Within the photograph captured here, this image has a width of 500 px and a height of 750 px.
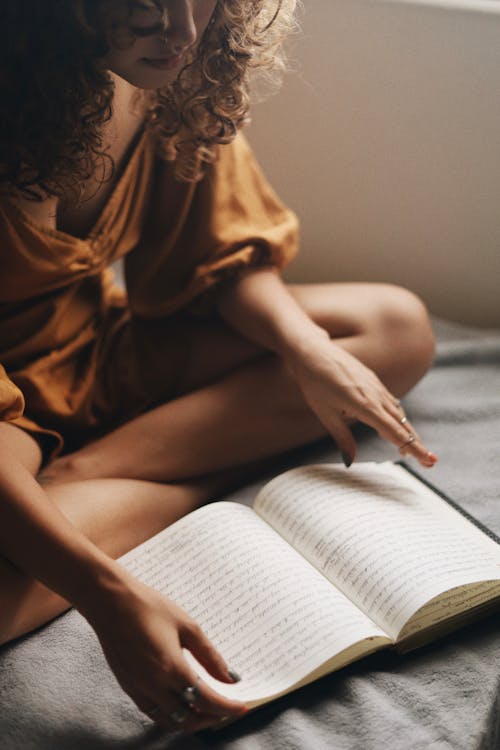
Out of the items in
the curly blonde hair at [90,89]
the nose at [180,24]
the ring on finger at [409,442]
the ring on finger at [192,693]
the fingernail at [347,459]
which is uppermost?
the nose at [180,24]

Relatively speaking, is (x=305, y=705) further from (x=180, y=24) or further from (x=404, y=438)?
(x=180, y=24)

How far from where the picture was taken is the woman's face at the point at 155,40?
633mm

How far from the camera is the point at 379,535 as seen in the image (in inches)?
28.8

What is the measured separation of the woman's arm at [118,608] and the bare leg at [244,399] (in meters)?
0.19

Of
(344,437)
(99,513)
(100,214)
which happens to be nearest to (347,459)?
(344,437)

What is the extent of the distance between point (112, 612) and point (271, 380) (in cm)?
34

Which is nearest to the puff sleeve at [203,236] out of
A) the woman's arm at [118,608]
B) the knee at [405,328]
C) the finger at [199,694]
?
the knee at [405,328]

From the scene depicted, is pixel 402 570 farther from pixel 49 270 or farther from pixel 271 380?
pixel 49 270

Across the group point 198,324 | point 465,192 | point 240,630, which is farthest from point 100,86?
point 465,192

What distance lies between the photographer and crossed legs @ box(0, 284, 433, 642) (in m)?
0.80

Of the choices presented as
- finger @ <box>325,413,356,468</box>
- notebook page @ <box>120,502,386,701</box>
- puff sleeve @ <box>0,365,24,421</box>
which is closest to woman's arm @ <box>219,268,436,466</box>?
finger @ <box>325,413,356,468</box>

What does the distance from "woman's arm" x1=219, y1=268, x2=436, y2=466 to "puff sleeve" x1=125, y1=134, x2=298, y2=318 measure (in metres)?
0.03

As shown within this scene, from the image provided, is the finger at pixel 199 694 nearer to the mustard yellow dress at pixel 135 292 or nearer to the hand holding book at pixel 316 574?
the hand holding book at pixel 316 574

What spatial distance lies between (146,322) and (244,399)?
154 mm
